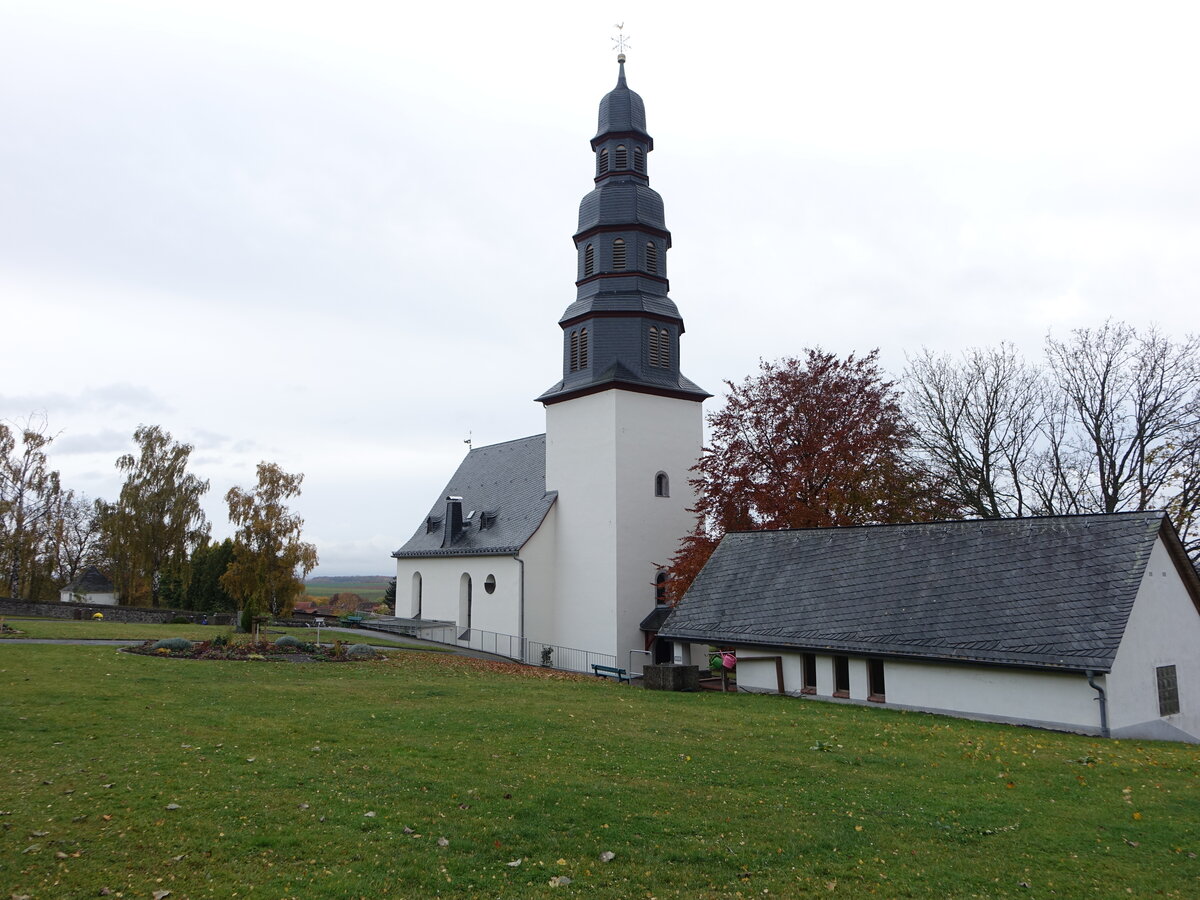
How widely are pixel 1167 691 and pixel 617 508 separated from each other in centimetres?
1902

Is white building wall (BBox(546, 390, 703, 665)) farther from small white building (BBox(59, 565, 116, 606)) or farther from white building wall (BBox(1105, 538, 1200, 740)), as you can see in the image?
small white building (BBox(59, 565, 116, 606))

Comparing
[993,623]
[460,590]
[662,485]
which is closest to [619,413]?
[662,485]

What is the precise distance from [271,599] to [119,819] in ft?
113

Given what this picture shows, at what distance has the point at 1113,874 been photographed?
706 cm

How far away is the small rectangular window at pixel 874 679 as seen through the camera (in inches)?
702

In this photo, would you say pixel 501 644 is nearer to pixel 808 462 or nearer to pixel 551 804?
pixel 808 462

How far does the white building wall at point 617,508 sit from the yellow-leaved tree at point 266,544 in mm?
13351

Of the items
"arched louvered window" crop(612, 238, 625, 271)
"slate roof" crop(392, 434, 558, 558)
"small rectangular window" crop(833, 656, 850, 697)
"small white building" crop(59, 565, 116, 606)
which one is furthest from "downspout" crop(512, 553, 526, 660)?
"small white building" crop(59, 565, 116, 606)

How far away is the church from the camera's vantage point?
105 feet

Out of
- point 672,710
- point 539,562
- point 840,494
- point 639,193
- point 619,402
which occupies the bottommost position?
point 672,710

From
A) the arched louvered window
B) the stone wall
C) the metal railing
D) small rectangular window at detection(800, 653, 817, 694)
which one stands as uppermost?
the arched louvered window

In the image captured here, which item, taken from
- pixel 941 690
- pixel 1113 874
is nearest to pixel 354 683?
pixel 941 690

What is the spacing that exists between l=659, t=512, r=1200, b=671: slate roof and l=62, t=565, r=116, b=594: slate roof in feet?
151

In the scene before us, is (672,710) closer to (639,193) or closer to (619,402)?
(619,402)
